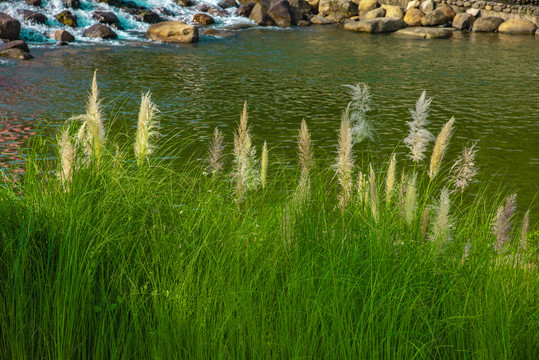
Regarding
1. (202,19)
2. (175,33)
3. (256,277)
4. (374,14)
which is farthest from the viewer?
(374,14)

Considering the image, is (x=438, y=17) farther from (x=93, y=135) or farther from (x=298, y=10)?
(x=93, y=135)

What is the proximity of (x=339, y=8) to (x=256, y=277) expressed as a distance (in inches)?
1227

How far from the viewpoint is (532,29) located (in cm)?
2852

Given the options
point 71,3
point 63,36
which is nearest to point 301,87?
point 63,36

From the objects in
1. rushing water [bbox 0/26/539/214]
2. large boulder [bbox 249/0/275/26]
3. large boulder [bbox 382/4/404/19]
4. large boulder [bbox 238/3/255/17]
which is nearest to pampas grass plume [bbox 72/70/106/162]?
rushing water [bbox 0/26/539/214]

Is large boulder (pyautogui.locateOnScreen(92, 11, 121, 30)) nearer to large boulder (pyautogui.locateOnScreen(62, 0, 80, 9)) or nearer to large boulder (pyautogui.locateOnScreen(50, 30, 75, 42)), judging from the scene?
large boulder (pyautogui.locateOnScreen(62, 0, 80, 9))

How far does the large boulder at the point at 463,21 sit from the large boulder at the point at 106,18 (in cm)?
1613

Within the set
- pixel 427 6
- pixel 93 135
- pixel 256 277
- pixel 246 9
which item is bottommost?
pixel 256 277

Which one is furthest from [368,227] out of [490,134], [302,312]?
[490,134]

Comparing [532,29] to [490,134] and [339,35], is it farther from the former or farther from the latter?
[490,134]

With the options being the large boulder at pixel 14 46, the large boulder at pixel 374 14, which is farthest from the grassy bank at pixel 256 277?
the large boulder at pixel 374 14

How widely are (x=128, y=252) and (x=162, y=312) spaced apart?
2.19 feet

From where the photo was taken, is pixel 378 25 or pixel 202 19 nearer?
pixel 378 25

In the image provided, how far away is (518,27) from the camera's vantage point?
28656 millimetres
